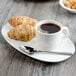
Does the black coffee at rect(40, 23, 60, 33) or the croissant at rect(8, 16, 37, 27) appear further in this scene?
the croissant at rect(8, 16, 37, 27)

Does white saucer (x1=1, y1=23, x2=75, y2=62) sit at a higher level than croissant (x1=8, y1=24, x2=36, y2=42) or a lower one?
lower

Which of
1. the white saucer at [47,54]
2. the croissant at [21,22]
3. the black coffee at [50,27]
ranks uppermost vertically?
the black coffee at [50,27]

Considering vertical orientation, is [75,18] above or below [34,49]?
below

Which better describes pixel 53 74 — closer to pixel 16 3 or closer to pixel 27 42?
pixel 27 42

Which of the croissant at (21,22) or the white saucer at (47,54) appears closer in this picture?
the white saucer at (47,54)

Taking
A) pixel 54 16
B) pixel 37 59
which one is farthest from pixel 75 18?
pixel 37 59

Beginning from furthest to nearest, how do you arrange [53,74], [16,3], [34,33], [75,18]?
[16,3], [75,18], [34,33], [53,74]
